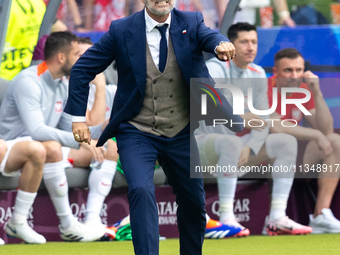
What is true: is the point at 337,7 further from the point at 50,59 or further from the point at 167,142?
the point at 167,142

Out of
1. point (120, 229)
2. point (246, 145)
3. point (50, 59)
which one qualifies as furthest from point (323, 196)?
point (50, 59)

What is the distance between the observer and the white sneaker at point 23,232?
4777 mm

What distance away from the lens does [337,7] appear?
249 inches

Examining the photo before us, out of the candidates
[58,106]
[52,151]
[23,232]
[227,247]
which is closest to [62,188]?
[52,151]

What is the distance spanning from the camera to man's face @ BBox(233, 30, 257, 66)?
5.46 metres

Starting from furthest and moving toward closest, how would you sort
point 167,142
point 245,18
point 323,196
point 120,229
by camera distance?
point 245,18 < point 323,196 < point 120,229 < point 167,142

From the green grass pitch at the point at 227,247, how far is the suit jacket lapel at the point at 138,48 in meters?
1.66

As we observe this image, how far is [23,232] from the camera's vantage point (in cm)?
479

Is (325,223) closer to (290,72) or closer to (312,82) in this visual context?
(312,82)

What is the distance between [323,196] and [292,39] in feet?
5.16

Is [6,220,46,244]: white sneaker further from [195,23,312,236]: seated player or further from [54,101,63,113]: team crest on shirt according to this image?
[195,23,312,236]: seated player

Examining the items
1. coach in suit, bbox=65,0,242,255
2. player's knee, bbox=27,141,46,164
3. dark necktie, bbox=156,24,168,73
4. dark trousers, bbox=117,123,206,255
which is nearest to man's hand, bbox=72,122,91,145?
coach in suit, bbox=65,0,242,255

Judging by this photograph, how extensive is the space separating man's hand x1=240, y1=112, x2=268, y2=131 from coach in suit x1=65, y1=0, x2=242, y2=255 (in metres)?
2.09

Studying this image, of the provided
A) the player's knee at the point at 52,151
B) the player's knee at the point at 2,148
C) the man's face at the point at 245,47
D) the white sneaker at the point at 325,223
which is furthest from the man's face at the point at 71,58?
the white sneaker at the point at 325,223
